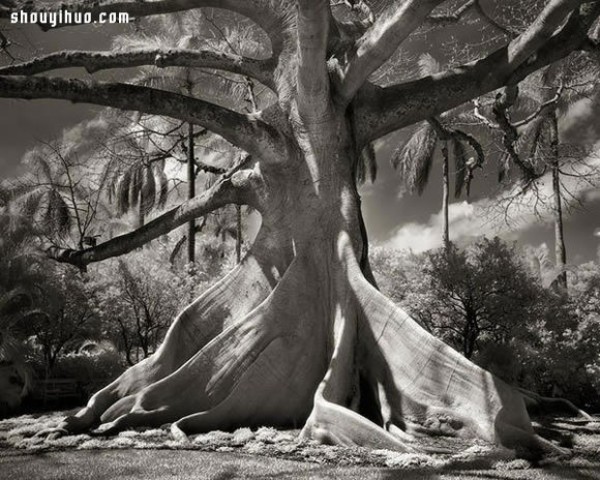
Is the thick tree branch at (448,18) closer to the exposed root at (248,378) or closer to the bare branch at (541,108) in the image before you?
the bare branch at (541,108)

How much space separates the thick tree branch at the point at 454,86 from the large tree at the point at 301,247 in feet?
0.08

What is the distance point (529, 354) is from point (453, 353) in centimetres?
674

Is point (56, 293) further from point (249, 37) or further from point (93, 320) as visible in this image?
point (249, 37)

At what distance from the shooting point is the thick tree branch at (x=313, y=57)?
7297mm

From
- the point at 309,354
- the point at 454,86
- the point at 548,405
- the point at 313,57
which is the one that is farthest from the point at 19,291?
the point at 548,405

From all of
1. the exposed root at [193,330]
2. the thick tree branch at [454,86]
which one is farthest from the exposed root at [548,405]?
the thick tree branch at [454,86]

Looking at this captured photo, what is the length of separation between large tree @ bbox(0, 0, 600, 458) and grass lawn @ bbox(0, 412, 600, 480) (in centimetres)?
49

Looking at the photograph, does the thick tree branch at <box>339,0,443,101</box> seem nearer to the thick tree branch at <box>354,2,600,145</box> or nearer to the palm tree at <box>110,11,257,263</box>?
the thick tree branch at <box>354,2,600,145</box>

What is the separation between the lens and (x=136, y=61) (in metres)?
9.29

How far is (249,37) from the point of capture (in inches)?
611

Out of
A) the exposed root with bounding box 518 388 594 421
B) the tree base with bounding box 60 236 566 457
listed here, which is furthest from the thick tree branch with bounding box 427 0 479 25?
the exposed root with bounding box 518 388 594 421

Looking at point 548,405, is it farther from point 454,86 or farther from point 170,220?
point 170,220

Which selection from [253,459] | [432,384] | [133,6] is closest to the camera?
[253,459]

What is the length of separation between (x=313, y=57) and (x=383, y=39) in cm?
105
